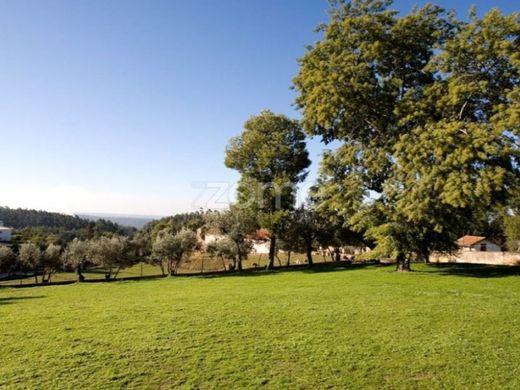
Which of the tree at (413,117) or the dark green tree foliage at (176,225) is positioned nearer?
the tree at (413,117)

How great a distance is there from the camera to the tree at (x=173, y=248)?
3528 cm

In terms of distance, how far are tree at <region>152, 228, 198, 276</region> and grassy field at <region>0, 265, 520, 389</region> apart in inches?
841

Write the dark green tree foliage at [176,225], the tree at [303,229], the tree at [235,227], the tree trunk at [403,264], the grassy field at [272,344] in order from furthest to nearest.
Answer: the dark green tree foliage at [176,225] → the tree at [303,229] → the tree at [235,227] → the tree trunk at [403,264] → the grassy field at [272,344]

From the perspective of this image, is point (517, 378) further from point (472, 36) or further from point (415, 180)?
point (472, 36)

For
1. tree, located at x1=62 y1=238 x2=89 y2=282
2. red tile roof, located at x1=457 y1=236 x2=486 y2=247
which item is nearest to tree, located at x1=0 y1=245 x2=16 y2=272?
tree, located at x1=62 y1=238 x2=89 y2=282

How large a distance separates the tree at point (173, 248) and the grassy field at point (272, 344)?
21370 millimetres

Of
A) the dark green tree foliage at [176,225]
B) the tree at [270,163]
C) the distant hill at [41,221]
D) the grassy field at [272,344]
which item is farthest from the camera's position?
the distant hill at [41,221]

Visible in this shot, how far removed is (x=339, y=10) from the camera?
2239cm

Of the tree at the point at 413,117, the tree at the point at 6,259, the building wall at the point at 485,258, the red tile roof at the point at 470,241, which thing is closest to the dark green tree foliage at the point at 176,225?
the tree at the point at 6,259

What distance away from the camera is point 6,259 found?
3706 cm

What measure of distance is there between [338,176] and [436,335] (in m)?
15.2

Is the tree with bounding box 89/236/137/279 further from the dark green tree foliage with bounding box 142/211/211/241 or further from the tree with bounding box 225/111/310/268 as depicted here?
the tree with bounding box 225/111/310/268

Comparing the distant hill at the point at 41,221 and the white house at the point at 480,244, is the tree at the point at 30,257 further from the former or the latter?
the distant hill at the point at 41,221

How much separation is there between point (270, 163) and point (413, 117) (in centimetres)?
1626
